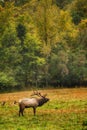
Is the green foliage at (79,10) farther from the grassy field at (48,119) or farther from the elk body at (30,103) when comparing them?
the elk body at (30,103)

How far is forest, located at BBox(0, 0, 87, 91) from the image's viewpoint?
197ft

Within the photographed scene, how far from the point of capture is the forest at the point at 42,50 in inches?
2360

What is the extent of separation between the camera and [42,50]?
203 feet

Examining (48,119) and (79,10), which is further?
(79,10)

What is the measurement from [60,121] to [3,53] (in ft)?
119

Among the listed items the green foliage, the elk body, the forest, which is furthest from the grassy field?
the green foliage

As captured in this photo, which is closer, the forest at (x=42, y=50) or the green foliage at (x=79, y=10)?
the forest at (x=42, y=50)

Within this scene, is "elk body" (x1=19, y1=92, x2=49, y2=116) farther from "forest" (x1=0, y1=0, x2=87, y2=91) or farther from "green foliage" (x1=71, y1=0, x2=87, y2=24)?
"green foliage" (x1=71, y1=0, x2=87, y2=24)

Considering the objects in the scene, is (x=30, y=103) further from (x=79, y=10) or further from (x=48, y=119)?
(x=79, y=10)

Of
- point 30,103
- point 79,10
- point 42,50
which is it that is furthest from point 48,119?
point 79,10

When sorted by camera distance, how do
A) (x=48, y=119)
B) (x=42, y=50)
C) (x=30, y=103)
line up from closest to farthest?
(x=48, y=119) < (x=30, y=103) < (x=42, y=50)

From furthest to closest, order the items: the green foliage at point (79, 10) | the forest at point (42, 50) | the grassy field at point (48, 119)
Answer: the green foliage at point (79, 10) → the forest at point (42, 50) → the grassy field at point (48, 119)

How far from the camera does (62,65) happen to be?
199 feet

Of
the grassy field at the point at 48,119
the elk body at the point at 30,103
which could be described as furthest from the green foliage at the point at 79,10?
the elk body at the point at 30,103
